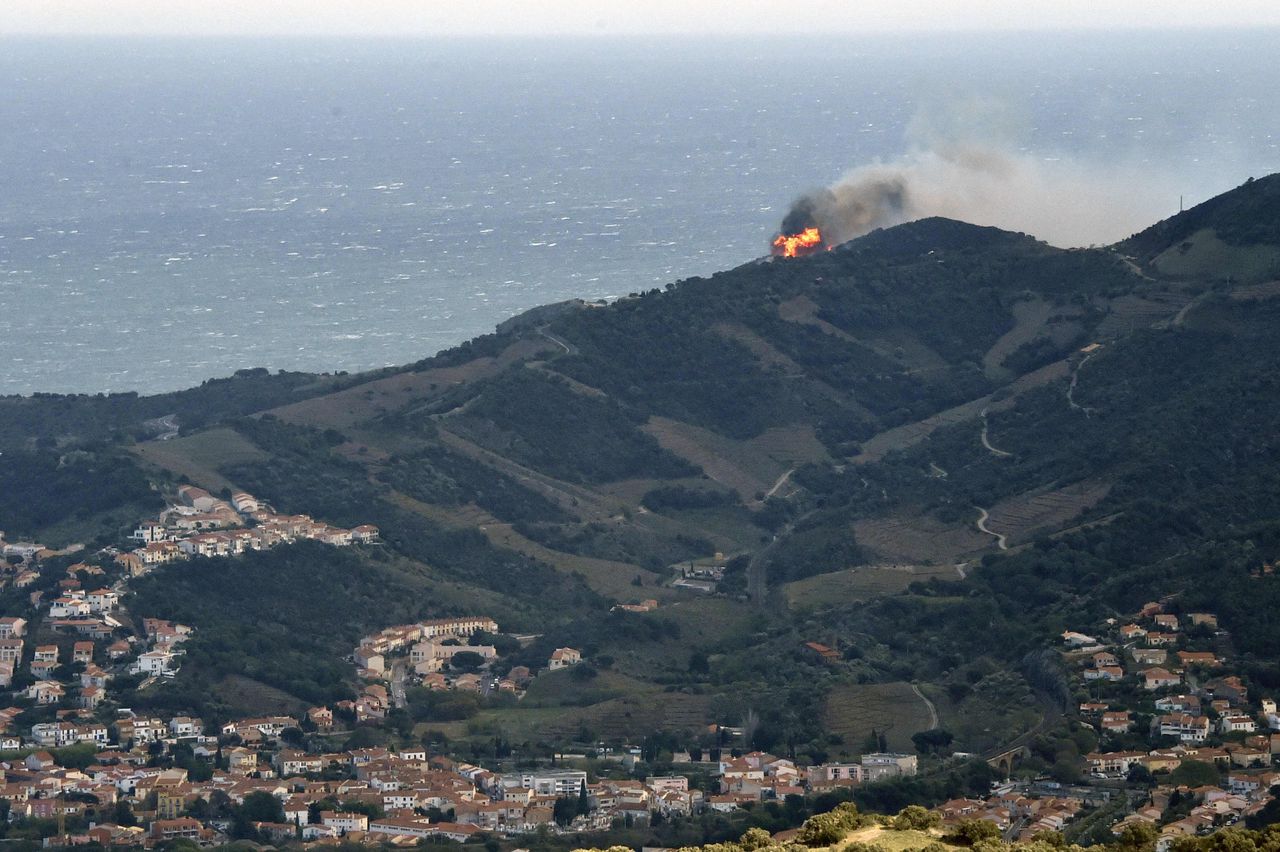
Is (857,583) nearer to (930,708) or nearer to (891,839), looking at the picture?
(930,708)

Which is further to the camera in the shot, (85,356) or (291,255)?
(291,255)

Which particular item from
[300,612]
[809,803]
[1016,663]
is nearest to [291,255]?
[300,612]

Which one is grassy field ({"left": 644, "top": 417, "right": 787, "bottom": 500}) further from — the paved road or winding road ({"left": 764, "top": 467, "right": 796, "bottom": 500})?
the paved road

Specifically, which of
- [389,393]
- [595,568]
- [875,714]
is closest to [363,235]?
[389,393]

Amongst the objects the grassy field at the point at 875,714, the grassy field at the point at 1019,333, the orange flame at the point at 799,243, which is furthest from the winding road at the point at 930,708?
the orange flame at the point at 799,243

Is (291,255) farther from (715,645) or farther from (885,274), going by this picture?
(715,645)

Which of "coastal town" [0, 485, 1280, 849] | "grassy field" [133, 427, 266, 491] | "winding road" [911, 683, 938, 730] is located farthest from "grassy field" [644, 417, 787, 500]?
"winding road" [911, 683, 938, 730]
